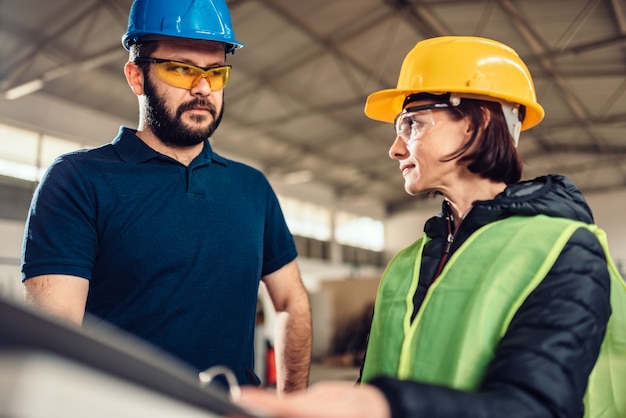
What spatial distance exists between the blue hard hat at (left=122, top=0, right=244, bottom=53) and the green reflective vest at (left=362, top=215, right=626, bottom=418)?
1.24m

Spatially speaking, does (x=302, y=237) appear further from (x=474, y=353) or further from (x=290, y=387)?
(x=474, y=353)

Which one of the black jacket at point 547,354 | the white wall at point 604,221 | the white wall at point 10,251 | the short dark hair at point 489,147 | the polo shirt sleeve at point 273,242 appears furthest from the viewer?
the white wall at point 604,221

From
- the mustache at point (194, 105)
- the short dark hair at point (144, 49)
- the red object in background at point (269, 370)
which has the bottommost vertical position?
the red object in background at point (269, 370)

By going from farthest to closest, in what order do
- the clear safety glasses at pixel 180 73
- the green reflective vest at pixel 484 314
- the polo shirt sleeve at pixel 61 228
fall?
the clear safety glasses at pixel 180 73 < the polo shirt sleeve at pixel 61 228 < the green reflective vest at pixel 484 314

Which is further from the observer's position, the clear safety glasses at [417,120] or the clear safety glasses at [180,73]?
the clear safety glasses at [180,73]

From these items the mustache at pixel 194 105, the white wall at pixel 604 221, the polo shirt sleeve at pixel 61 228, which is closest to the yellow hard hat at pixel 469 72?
the mustache at pixel 194 105

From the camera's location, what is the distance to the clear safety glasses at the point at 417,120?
1494mm

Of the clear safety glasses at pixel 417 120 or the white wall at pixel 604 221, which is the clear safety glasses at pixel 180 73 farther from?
the white wall at pixel 604 221

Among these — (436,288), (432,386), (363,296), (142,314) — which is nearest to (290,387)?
(142,314)

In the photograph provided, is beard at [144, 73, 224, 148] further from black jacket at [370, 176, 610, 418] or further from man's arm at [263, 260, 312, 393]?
black jacket at [370, 176, 610, 418]

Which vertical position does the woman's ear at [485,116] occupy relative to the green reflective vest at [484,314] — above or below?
above

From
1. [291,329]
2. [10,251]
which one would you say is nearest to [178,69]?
[291,329]

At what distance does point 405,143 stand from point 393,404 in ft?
3.07

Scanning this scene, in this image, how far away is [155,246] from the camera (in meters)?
1.83
